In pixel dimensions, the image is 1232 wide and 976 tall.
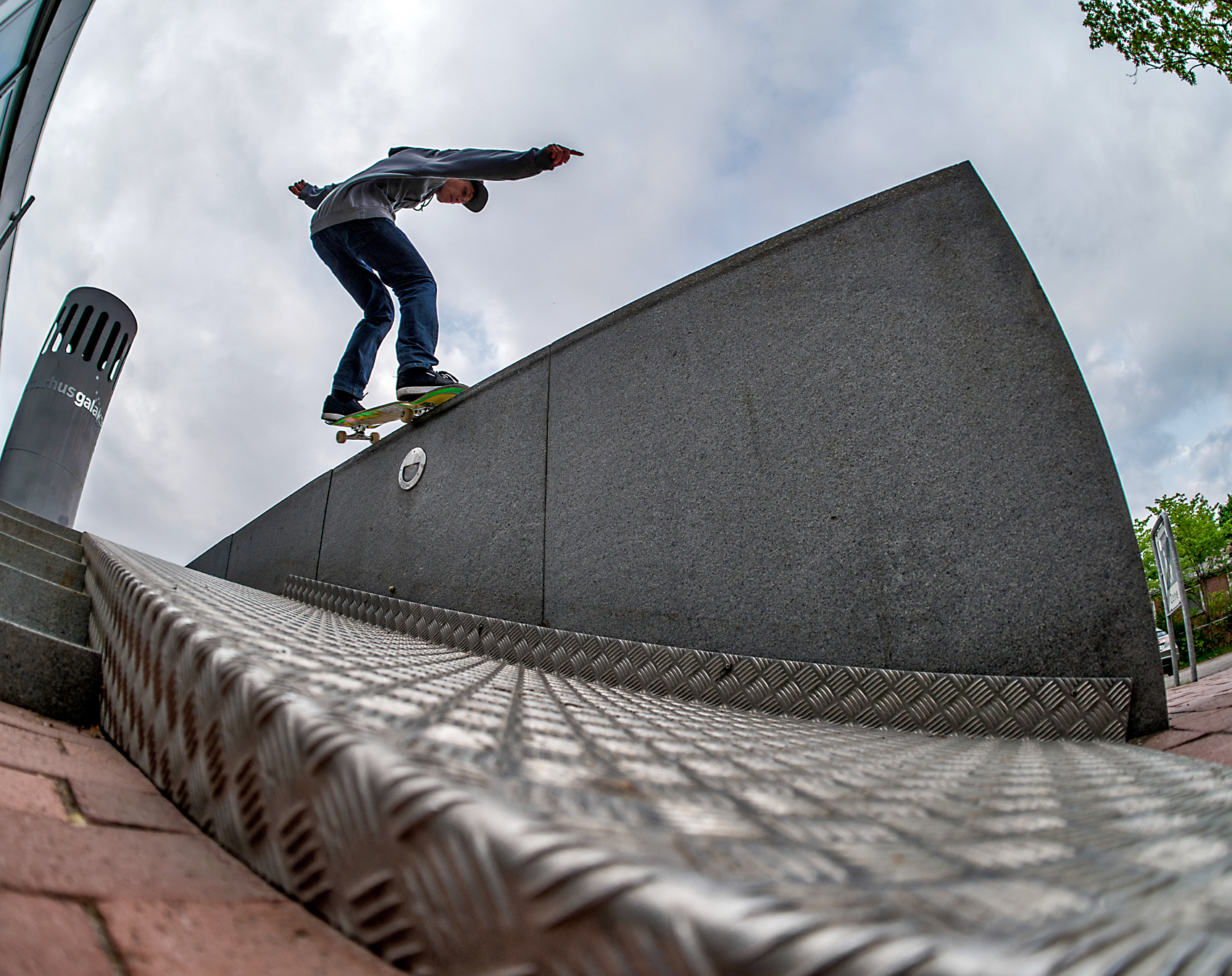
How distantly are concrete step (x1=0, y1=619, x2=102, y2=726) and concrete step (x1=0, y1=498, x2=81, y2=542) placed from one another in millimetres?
3468

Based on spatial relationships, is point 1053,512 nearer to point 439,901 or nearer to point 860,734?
point 860,734

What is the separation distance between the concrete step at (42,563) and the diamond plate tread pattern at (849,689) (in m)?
2.24

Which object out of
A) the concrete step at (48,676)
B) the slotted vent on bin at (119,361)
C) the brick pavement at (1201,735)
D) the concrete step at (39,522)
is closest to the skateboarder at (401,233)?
the concrete step at (39,522)

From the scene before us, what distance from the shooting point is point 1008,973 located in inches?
11.8

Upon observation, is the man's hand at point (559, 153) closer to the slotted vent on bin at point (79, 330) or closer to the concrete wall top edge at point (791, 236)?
the concrete wall top edge at point (791, 236)

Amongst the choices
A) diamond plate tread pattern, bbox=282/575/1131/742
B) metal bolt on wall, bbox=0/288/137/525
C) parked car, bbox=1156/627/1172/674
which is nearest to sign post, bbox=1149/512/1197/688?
parked car, bbox=1156/627/1172/674

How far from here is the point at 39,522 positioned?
13.3 ft

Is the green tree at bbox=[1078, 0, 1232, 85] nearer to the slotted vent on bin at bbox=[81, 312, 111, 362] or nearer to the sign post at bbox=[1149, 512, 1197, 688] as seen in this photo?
the sign post at bbox=[1149, 512, 1197, 688]

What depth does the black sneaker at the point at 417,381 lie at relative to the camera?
16.3 feet

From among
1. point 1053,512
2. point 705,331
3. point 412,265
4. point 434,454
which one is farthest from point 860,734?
point 412,265

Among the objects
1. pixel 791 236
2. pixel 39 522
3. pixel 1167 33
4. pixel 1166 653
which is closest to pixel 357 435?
pixel 39 522

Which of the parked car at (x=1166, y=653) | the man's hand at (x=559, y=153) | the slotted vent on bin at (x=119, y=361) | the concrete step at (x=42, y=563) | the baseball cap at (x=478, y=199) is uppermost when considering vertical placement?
the slotted vent on bin at (x=119, y=361)

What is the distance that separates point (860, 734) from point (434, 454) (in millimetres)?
3746

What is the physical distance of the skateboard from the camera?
4891 mm
